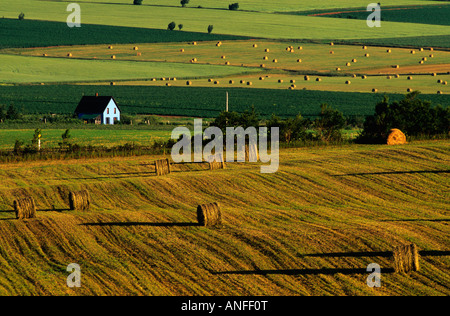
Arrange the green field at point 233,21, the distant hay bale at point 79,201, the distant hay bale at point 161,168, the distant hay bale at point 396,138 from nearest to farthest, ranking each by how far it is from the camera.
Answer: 1. the distant hay bale at point 79,201
2. the distant hay bale at point 161,168
3. the distant hay bale at point 396,138
4. the green field at point 233,21

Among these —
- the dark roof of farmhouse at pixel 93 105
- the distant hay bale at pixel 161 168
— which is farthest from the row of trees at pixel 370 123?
the dark roof of farmhouse at pixel 93 105

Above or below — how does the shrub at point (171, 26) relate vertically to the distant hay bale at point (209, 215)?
above

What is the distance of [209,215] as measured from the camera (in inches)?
1347

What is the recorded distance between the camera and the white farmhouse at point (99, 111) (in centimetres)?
9250

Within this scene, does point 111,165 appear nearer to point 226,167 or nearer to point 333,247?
point 226,167

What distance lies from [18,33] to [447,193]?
127722mm

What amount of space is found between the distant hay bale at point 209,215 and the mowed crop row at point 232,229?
40 centimetres

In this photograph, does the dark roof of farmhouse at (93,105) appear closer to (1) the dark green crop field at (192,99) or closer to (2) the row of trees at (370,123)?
(1) the dark green crop field at (192,99)

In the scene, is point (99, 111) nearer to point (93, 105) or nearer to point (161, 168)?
point (93, 105)

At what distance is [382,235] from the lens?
32.3m

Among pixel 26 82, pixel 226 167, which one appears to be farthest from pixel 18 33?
pixel 226 167

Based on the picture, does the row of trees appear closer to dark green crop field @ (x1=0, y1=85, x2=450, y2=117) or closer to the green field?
dark green crop field @ (x1=0, y1=85, x2=450, y2=117)

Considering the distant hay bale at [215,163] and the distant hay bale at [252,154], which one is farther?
the distant hay bale at [252,154]

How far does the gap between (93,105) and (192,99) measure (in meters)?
18.0
